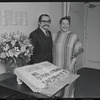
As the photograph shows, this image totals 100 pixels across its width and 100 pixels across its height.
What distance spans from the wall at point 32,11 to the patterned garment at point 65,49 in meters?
0.43

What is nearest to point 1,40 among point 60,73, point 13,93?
point 13,93

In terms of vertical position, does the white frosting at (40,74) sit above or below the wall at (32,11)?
below

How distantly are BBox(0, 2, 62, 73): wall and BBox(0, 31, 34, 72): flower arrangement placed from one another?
0.24 m

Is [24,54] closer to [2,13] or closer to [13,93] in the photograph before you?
[13,93]

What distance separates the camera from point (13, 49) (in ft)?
5.49

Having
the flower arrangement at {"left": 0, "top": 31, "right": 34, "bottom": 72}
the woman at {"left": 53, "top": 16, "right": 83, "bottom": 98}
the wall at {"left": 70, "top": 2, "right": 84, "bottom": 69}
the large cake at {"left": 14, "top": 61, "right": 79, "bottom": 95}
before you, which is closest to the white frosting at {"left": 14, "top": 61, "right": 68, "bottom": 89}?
the large cake at {"left": 14, "top": 61, "right": 79, "bottom": 95}

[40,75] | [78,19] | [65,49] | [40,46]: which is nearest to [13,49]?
[40,46]

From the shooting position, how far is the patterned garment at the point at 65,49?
203 cm

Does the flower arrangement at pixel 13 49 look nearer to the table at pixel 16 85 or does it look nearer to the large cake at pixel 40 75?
the table at pixel 16 85

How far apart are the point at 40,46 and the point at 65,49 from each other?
0.32 meters

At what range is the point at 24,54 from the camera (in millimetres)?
1737

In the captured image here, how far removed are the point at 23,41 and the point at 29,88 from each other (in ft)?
1.73

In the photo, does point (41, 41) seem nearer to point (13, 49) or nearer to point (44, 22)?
point (44, 22)

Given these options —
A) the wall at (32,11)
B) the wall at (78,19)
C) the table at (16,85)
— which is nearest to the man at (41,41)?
the wall at (32,11)
